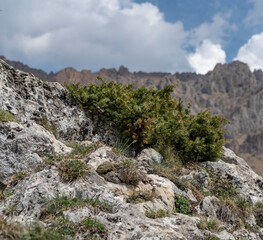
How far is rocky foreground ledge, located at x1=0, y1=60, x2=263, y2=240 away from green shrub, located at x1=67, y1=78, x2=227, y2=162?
65cm

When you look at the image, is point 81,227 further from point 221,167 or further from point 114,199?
point 221,167

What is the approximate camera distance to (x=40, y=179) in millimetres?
6395

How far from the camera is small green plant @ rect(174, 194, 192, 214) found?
7444 millimetres

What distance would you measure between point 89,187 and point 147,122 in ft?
17.6

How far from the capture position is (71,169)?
6.57 m

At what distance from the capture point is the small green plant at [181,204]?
24.4 ft

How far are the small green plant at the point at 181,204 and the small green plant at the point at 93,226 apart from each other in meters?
3.11

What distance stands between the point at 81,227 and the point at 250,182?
374 inches

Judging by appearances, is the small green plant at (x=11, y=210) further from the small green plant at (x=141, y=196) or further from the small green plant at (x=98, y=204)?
the small green plant at (x=141, y=196)

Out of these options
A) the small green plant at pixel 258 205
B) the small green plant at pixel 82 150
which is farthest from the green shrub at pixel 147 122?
the small green plant at pixel 258 205

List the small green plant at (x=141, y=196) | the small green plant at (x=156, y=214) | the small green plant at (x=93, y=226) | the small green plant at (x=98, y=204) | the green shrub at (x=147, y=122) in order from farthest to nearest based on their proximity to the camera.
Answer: the green shrub at (x=147, y=122) → the small green plant at (x=141, y=196) → the small green plant at (x=156, y=214) → the small green plant at (x=98, y=204) → the small green plant at (x=93, y=226)

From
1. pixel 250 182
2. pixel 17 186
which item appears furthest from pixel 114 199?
pixel 250 182

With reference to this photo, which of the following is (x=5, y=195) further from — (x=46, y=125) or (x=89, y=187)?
(x=46, y=125)

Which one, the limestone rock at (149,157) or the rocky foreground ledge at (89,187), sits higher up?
the limestone rock at (149,157)
